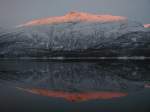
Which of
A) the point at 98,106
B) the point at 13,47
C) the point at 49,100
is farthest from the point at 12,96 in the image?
the point at 13,47

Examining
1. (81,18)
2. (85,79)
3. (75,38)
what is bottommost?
(85,79)

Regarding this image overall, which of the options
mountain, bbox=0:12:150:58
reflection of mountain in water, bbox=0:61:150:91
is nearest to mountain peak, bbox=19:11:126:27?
mountain, bbox=0:12:150:58

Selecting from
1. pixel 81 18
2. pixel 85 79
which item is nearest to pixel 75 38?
pixel 81 18

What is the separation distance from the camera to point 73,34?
7224 inches

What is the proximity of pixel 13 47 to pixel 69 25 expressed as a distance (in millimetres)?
49307

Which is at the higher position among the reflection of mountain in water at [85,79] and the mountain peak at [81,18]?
the mountain peak at [81,18]

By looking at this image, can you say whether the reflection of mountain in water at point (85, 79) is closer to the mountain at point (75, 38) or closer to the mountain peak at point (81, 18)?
the mountain at point (75, 38)

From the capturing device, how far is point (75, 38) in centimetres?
17938

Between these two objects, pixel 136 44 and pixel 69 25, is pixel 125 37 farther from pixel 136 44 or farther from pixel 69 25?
pixel 69 25

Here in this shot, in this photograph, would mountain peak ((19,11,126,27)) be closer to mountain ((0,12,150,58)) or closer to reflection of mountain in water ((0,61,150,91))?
mountain ((0,12,150,58))

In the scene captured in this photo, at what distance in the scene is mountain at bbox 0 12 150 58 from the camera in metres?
164

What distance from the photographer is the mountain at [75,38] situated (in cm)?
16425

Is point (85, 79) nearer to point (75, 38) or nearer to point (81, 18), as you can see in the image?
point (75, 38)

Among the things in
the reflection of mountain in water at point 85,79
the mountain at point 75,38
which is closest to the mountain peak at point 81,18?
the mountain at point 75,38
